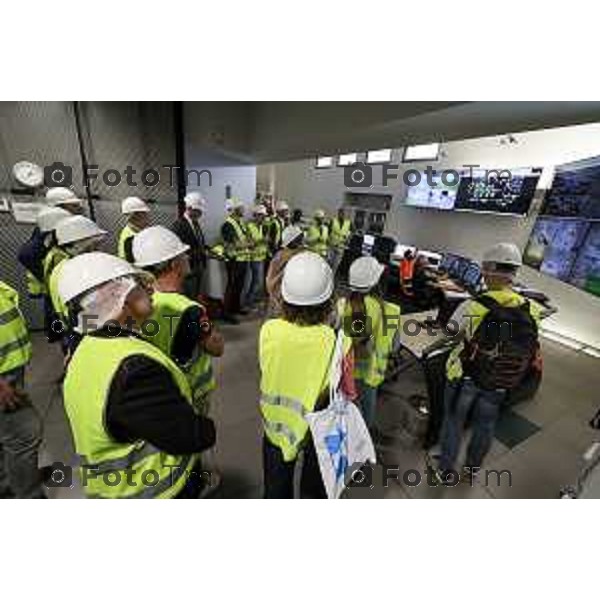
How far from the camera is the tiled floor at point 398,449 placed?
199 cm

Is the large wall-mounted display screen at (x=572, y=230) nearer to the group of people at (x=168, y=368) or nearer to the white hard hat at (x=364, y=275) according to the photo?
the group of people at (x=168, y=368)

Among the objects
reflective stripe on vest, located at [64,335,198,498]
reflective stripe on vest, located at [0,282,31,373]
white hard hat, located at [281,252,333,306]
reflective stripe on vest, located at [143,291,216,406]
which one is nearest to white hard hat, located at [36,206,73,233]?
reflective stripe on vest, located at [0,282,31,373]

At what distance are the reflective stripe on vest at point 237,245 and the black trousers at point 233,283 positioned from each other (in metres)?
0.09

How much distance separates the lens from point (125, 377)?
34.8 inches

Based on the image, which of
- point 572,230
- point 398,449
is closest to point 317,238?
point 572,230

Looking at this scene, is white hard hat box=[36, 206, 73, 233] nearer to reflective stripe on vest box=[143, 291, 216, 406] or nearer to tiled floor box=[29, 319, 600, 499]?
tiled floor box=[29, 319, 600, 499]

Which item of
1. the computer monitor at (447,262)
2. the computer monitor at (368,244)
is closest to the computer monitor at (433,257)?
the computer monitor at (447,262)

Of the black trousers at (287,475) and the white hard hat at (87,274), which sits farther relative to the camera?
the black trousers at (287,475)

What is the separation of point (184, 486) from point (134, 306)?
2.30 ft

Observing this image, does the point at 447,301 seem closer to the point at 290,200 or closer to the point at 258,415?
the point at 258,415

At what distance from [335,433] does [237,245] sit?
3.45 meters

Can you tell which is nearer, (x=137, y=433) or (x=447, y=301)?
(x=137, y=433)
